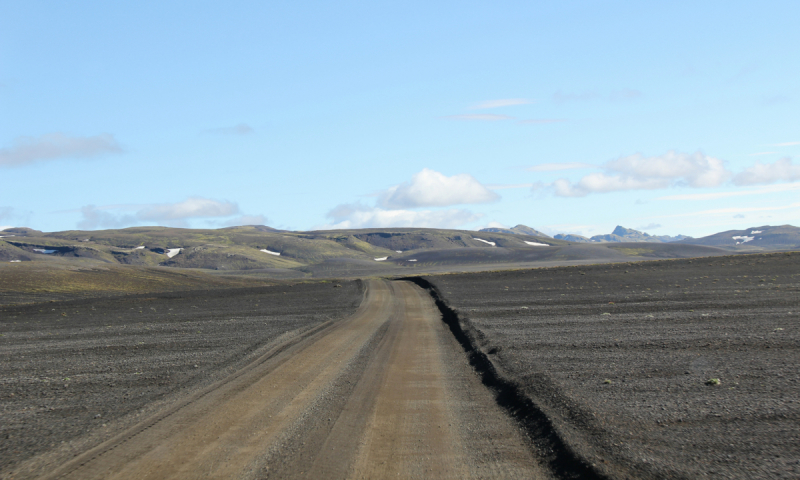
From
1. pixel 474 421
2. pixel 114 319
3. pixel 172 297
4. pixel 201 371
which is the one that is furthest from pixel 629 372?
pixel 172 297

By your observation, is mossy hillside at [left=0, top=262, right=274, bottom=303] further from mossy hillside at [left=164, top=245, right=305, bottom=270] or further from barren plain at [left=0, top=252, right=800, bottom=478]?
mossy hillside at [left=164, top=245, right=305, bottom=270]

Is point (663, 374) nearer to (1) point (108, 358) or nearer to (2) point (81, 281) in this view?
(1) point (108, 358)

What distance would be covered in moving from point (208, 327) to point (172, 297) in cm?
2385

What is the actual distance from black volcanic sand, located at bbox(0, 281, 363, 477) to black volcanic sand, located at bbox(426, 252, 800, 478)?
24.9 ft

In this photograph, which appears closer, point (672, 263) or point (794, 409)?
point (794, 409)

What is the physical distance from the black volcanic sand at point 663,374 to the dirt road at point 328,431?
123cm

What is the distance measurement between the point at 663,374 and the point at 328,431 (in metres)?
7.76

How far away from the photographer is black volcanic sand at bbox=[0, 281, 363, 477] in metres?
9.07

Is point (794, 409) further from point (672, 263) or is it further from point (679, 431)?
point (672, 263)

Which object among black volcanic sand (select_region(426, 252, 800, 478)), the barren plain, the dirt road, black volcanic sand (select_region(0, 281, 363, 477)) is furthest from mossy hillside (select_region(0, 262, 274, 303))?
black volcanic sand (select_region(426, 252, 800, 478))

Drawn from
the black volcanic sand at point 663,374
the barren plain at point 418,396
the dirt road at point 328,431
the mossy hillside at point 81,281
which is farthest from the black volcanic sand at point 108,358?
the mossy hillside at point 81,281

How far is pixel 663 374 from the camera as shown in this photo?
11578 millimetres

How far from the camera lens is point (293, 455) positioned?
7.28m

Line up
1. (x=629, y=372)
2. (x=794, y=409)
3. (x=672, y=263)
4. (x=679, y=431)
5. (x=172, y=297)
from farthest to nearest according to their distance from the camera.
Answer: (x=672, y=263) < (x=172, y=297) < (x=629, y=372) < (x=794, y=409) < (x=679, y=431)
